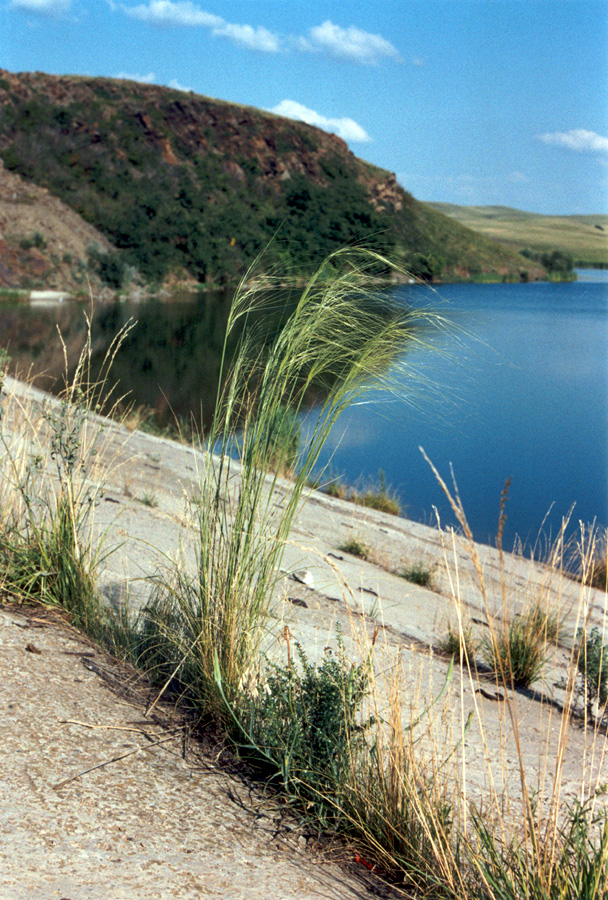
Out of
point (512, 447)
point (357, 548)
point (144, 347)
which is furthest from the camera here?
point (144, 347)

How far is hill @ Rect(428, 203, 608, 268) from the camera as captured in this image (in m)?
98.8

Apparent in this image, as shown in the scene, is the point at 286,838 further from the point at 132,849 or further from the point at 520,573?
the point at 520,573

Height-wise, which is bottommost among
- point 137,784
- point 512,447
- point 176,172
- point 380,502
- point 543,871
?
point 380,502

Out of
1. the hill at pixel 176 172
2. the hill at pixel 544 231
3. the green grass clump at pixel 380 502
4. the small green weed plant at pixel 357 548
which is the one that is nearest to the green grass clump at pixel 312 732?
the small green weed plant at pixel 357 548

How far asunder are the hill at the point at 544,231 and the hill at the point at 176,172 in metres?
37.9

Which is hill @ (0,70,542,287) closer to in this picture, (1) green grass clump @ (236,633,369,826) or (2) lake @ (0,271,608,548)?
(2) lake @ (0,271,608,548)

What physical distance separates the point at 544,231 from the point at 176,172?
87907mm

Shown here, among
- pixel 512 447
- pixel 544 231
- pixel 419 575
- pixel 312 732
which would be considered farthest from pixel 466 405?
pixel 544 231

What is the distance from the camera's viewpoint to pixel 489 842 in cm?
182

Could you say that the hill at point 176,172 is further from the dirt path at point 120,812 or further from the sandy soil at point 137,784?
the dirt path at point 120,812

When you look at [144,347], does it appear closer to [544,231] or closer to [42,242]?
[42,242]

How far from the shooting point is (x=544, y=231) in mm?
122562

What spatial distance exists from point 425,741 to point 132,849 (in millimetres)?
1335

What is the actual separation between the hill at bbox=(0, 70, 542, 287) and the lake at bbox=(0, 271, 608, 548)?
8020 mm
